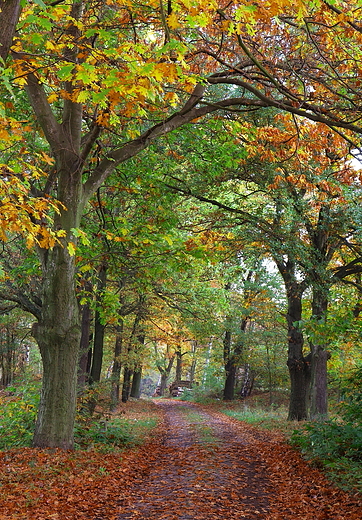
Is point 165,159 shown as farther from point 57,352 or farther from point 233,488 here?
point 233,488

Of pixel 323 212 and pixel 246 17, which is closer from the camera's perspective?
pixel 246 17

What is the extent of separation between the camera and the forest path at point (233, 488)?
225 inches

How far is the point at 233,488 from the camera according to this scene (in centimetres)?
692

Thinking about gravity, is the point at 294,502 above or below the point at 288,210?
below

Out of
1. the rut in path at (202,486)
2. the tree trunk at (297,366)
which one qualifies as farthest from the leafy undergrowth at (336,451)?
the tree trunk at (297,366)

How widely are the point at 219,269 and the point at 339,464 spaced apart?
462 inches

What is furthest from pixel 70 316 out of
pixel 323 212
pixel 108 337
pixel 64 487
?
pixel 108 337

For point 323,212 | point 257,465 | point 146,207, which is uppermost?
point 323,212

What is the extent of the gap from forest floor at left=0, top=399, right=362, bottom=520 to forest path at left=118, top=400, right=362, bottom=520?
1cm

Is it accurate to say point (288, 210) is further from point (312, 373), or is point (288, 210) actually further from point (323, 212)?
point (312, 373)

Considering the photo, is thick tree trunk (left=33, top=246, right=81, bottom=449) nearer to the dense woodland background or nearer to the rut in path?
the dense woodland background

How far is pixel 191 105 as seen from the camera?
770 cm

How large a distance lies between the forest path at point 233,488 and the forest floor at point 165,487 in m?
0.01

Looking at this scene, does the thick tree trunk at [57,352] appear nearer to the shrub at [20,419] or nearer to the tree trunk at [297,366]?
the shrub at [20,419]
